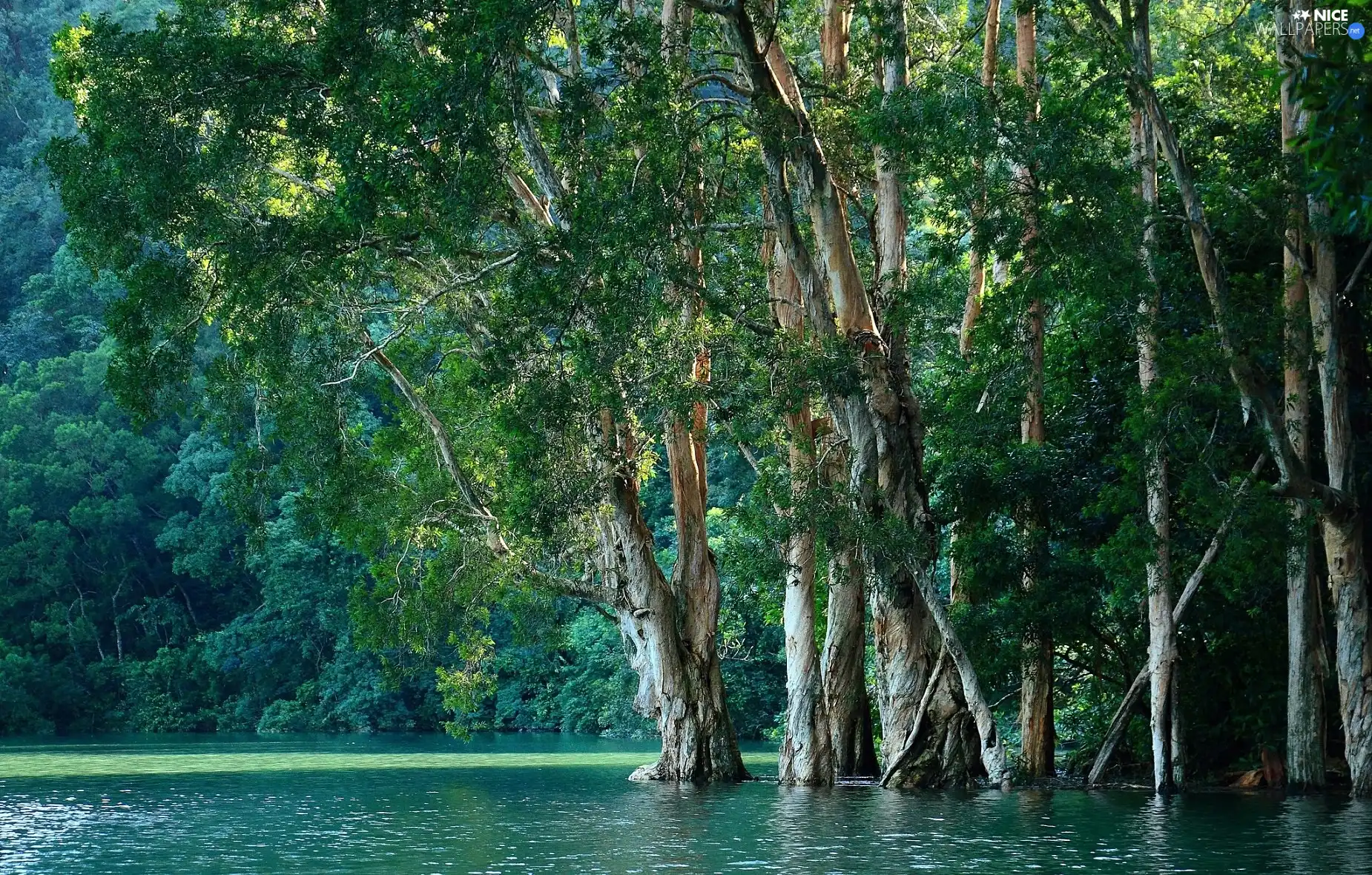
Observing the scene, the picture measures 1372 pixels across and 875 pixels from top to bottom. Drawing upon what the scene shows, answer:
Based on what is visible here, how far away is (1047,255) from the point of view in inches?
791

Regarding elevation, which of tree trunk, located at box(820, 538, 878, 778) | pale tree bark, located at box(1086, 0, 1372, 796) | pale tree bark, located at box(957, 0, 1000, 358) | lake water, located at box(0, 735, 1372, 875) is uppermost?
pale tree bark, located at box(957, 0, 1000, 358)

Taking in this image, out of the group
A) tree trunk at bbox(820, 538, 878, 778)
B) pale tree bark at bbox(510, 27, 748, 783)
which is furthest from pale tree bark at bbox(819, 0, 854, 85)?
tree trunk at bbox(820, 538, 878, 778)

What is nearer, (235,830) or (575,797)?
(235,830)

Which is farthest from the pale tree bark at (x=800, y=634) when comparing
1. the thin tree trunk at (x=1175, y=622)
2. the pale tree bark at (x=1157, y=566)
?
the pale tree bark at (x=1157, y=566)

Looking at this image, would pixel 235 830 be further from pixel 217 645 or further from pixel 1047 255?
pixel 217 645

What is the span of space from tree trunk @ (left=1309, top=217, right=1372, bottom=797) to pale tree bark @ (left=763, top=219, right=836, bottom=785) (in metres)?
7.69

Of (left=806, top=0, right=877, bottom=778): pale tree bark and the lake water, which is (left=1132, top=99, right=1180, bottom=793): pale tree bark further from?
(left=806, top=0, right=877, bottom=778): pale tree bark

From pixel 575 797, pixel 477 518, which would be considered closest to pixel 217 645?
pixel 477 518

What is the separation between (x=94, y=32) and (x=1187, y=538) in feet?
56.1

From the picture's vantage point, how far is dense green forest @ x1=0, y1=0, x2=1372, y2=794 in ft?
65.5

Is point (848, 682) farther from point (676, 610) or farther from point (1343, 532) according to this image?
point (1343, 532)

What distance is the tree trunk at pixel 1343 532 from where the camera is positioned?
20000 millimetres

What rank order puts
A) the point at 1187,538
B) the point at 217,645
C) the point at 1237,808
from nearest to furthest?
the point at 1237,808
the point at 1187,538
the point at 217,645

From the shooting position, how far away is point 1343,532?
2038 centimetres
